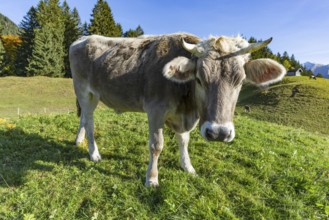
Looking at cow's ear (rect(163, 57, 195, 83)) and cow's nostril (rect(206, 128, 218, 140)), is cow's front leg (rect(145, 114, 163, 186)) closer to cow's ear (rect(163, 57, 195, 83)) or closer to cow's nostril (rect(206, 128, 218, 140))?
cow's ear (rect(163, 57, 195, 83))

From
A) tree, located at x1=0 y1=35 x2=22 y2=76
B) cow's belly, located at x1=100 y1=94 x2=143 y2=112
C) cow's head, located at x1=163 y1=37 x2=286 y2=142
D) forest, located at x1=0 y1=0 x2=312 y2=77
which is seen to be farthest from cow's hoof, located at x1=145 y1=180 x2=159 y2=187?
A: tree, located at x1=0 y1=35 x2=22 y2=76

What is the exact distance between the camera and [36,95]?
1473 inches

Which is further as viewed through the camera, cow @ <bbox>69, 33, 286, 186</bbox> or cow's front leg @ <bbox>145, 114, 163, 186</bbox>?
cow's front leg @ <bbox>145, 114, 163, 186</bbox>

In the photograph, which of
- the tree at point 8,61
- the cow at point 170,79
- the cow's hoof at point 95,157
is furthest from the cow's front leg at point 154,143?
the tree at point 8,61

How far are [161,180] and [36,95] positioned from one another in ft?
123

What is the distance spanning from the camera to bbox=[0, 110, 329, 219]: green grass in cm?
406

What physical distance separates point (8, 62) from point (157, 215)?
63178 millimetres

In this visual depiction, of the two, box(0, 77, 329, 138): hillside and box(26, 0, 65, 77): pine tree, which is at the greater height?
box(26, 0, 65, 77): pine tree

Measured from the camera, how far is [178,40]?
474 centimetres

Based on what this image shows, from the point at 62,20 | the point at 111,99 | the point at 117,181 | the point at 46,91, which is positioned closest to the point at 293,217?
the point at 117,181

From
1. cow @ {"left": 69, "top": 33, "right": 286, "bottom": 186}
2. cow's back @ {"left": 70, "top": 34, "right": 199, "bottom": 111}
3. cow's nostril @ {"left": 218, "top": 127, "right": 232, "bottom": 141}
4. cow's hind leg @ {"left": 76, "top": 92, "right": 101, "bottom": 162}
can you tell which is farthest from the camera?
cow's hind leg @ {"left": 76, "top": 92, "right": 101, "bottom": 162}

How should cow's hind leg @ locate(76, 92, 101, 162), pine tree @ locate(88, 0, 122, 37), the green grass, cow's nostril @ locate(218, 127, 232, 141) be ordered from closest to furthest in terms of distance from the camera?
cow's nostril @ locate(218, 127, 232, 141), the green grass, cow's hind leg @ locate(76, 92, 101, 162), pine tree @ locate(88, 0, 122, 37)

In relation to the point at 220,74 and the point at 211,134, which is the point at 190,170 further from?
the point at 220,74

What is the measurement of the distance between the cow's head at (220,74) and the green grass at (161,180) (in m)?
1.38
